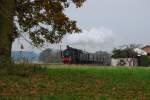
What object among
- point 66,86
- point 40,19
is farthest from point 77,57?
point 66,86

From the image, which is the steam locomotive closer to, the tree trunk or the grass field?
the tree trunk

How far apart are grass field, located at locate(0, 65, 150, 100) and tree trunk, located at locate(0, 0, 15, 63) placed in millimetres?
1191

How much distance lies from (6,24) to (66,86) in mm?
5405

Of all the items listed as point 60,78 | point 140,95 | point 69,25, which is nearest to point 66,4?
point 69,25

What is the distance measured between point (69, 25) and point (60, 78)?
5806 millimetres

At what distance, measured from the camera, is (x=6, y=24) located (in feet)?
73.5

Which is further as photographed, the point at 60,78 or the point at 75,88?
the point at 60,78

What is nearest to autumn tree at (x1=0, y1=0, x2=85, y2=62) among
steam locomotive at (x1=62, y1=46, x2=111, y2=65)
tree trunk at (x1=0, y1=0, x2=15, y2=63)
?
tree trunk at (x1=0, y1=0, x2=15, y2=63)

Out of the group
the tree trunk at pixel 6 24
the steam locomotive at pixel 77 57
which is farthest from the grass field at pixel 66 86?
the steam locomotive at pixel 77 57

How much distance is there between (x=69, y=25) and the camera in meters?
25.5

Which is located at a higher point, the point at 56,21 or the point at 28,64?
the point at 56,21

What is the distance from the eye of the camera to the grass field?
15992 mm

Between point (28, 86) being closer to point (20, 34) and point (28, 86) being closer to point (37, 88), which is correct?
point (37, 88)

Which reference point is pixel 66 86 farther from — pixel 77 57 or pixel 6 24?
pixel 77 57
